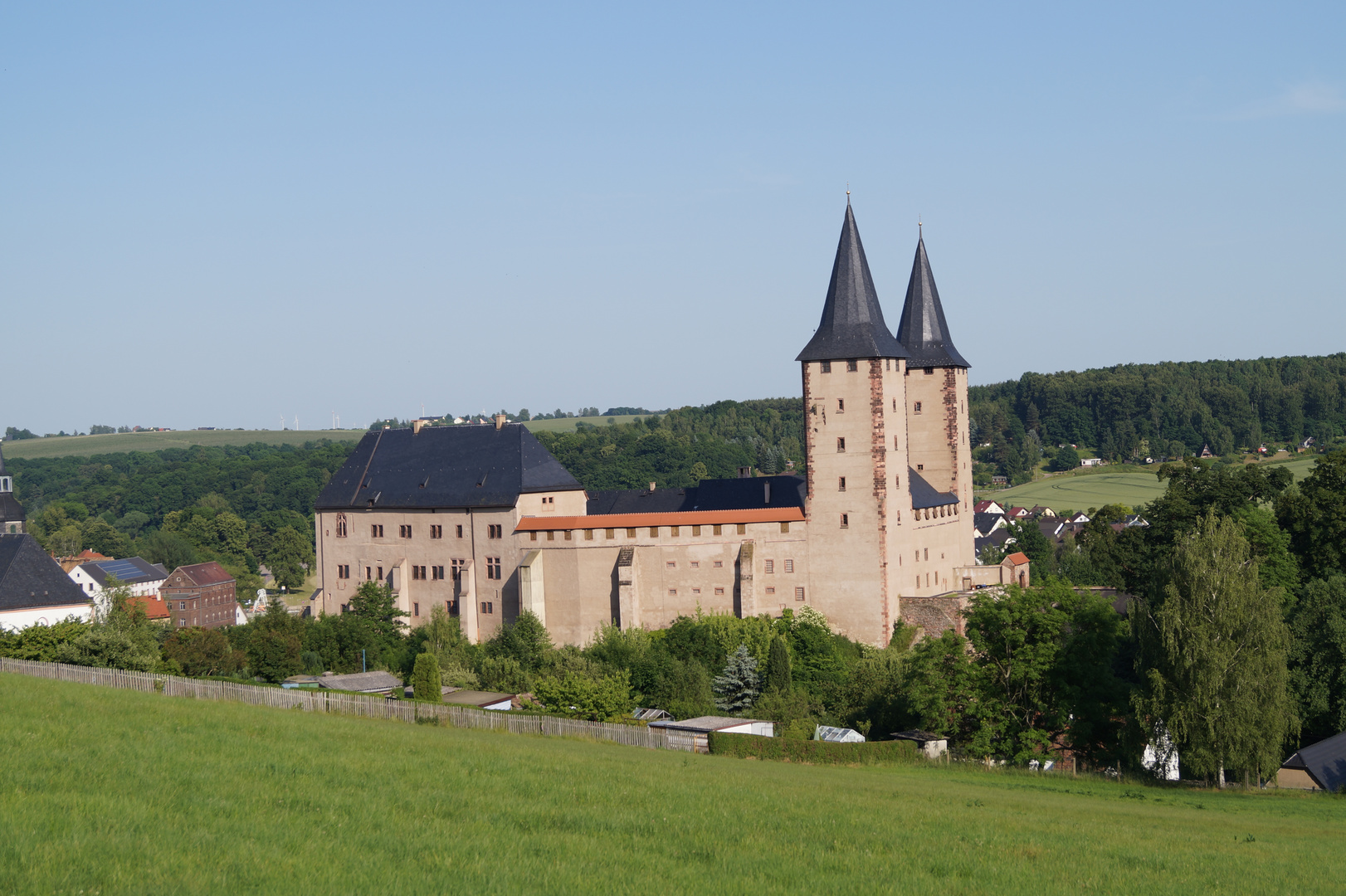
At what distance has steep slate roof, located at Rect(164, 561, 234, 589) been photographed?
112 meters

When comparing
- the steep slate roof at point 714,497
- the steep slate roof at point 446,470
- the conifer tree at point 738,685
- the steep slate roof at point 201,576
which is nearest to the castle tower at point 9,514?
the steep slate roof at point 446,470

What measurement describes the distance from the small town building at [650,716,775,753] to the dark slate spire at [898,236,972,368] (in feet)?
78.0

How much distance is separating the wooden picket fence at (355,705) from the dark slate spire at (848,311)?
20.5 metres

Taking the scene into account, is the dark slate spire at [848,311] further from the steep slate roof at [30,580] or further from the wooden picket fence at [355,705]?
the steep slate roof at [30,580]

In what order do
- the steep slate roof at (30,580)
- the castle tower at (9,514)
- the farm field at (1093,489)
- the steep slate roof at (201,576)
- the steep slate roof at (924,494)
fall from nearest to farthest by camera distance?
the steep slate roof at (30,580), the steep slate roof at (924,494), the castle tower at (9,514), the steep slate roof at (201,576), the farm field at (1093,489)

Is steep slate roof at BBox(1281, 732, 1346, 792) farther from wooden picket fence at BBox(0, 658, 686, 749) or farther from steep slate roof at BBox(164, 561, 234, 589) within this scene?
steep slate roof at BBox(164, 561, 234, 589)

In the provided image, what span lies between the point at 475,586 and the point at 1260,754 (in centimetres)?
3117

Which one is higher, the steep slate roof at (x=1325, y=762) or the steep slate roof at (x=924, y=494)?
the steep slate roof at (x=924, y=494)

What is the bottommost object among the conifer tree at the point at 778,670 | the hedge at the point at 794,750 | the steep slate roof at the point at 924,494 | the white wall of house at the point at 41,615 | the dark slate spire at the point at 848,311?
the hedge at the point at 794,750

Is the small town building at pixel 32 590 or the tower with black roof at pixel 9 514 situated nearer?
the small town building at pixel 32 590

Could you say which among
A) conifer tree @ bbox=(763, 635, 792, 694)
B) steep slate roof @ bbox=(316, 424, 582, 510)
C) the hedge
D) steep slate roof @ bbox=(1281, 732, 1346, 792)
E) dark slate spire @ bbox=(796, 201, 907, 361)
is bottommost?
steep slate roof @ bbox=(1281, 732, 1346, 792)

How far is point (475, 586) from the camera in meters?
55.2

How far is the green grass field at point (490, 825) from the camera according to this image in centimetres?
1334

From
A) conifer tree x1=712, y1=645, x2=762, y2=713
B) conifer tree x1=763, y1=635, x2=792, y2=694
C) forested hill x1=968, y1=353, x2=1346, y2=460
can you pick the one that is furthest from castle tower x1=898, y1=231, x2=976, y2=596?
forested hill x1=968, y1=353, x2=1346, y2=460
